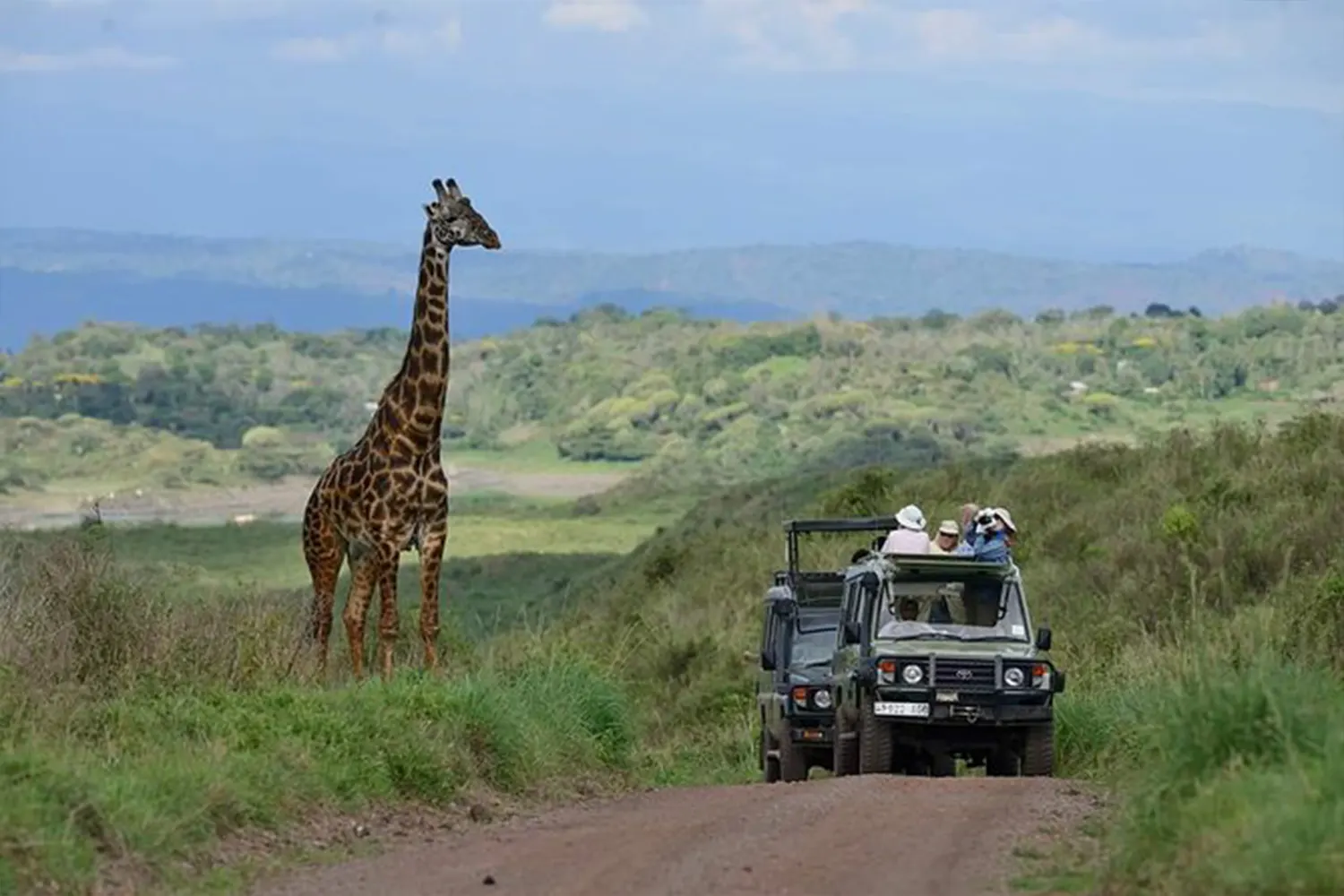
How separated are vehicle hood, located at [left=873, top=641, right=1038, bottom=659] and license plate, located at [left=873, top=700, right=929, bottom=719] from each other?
370 mm

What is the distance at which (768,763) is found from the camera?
23406mm

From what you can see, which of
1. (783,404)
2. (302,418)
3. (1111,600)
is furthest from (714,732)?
(302,418)

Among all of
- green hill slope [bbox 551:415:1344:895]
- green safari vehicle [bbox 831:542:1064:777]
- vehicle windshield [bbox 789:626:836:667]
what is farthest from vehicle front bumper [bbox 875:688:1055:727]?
vehicle windshield [bbox 789:626:836:667]

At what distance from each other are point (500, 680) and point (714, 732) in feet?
42.0

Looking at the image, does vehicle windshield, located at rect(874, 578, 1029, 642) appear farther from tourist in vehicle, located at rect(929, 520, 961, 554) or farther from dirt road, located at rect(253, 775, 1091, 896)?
dirt road, located at rect(253, 775, 1091, 896)

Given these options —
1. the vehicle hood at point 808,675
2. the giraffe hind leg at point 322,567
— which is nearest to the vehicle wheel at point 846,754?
the vehicle hood at point 808,675

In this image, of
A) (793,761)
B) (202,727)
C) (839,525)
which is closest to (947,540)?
(793,761)

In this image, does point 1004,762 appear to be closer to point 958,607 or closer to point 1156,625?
point 958,607

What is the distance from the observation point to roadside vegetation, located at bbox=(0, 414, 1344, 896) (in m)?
11.7

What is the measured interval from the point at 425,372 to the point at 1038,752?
5.49 meters

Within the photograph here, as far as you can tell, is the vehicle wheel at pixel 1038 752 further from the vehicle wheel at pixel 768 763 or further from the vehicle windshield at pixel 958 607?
the vehicle wheel at pixel 768 763

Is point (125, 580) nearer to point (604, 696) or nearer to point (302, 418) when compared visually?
point (604, 696)

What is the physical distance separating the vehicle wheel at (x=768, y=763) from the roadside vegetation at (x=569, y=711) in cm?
72

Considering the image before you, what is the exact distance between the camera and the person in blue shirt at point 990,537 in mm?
21234
